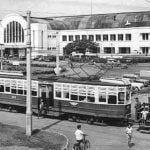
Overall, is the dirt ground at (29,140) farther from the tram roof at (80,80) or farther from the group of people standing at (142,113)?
the group of people standing at (142,113)

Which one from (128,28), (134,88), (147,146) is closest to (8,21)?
(128,28)

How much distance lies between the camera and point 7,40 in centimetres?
10075

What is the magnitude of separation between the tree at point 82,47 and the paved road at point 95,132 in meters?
56.8

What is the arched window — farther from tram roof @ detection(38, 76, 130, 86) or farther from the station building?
tram roof @ detection(38, 76, 130, 86)

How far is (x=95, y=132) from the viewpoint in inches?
995

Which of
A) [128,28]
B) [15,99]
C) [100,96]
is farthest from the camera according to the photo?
[128,28]

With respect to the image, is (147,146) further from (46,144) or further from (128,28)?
(128,28)

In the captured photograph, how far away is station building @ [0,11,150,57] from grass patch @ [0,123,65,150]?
216ft

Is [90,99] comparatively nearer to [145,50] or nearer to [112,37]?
[145,50]

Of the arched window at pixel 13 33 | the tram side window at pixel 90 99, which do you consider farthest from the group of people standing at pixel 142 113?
the arched window at pixel 13 33

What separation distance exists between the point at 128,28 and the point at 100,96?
66.4 metres

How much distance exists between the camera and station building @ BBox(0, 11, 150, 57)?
9144 cm

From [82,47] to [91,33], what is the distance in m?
12.2

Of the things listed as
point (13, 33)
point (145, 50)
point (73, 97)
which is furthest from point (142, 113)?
point (13, 33)
